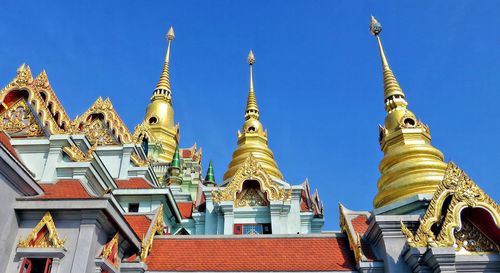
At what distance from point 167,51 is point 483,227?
36.7 meters

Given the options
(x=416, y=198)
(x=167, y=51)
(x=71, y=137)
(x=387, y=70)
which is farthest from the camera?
(x=167, y=51)

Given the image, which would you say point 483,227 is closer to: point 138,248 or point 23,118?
point 138,248

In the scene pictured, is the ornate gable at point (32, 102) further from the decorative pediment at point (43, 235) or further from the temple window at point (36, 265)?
the temple window at point (36, 265)

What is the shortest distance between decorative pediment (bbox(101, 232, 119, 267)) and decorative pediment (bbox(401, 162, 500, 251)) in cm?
647

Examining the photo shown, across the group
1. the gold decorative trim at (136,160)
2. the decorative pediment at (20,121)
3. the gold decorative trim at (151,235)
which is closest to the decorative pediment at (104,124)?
the gold decorative trim at (136,160)

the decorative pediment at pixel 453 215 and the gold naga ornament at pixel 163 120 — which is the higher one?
the gold naga ornament at pixel 163 120

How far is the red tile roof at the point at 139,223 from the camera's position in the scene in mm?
11930

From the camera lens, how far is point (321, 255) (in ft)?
37.0

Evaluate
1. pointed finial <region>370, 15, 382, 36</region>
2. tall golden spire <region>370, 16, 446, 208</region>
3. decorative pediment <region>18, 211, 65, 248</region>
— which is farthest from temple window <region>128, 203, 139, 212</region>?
pointed finial <region>370, 15, 382, 36</region>

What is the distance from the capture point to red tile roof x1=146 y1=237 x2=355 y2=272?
10.8 m

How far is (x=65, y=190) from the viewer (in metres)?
11.5

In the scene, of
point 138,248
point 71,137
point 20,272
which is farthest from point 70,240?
point 71,137

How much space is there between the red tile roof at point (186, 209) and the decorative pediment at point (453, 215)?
467 inches

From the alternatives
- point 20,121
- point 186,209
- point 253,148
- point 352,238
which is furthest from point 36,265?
point 253,148
